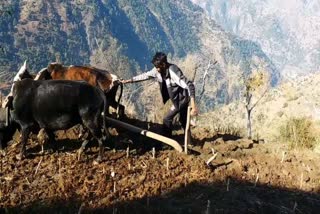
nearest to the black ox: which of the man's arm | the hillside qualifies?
the man's arm

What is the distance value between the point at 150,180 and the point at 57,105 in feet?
6.82

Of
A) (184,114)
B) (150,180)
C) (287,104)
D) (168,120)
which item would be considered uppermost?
(287,104)

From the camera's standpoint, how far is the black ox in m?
8.40

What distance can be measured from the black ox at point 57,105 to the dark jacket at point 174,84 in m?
1.31

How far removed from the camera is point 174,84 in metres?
9.25

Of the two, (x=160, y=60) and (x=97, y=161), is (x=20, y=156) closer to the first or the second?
(x=97, y=161)

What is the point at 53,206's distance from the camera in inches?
273

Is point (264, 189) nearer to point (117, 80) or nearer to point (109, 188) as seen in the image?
point (109, 188)

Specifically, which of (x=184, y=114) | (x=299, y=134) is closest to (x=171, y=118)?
(x=184, y=114)

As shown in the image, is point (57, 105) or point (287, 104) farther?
point (287, 104)

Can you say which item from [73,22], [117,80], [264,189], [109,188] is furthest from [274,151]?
[73,22]

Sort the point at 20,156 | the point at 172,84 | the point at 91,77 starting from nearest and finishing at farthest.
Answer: the point at 20,156
the point at 172,84
the point at 91,77

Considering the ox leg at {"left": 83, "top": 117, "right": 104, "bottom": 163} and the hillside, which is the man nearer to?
the ox leg at {"left": 83, "top": 117, "right": 104, "bottom": 163}

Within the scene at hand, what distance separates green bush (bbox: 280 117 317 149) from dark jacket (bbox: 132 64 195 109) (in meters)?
5.31
